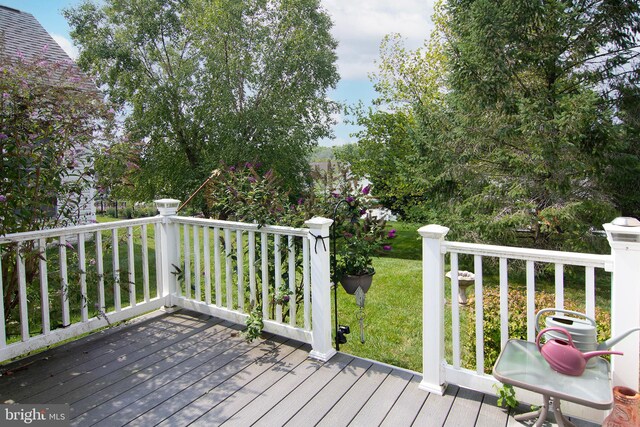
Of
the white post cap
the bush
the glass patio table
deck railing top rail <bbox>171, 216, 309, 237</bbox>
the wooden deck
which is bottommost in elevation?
the wooden deck

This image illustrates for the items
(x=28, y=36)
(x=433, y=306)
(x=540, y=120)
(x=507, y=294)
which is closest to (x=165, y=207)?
(x=433, y=306)

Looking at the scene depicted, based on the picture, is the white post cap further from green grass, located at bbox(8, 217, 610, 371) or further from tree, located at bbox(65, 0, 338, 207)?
tree, located at bbox(65, 0, 338, 207)

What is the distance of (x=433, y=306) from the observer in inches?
93.4

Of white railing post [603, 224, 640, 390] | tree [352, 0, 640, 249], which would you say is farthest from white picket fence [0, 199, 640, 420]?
tree [352, 0, 640, 249]

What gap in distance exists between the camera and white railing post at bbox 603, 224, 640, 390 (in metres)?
1.77

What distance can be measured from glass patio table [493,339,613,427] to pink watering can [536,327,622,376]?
0.09 feet

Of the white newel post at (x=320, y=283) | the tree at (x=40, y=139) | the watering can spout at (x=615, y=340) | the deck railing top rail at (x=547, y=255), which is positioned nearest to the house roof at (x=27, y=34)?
the tree at (x=40, y=139)

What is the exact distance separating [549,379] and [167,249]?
10.3ft

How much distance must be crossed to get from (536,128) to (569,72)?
1.68 meters

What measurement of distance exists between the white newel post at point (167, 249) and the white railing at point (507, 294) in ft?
7.82

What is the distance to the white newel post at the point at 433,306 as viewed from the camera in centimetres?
234

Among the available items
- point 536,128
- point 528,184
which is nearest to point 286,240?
point 536,128

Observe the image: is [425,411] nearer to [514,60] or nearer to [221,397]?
[221,397]

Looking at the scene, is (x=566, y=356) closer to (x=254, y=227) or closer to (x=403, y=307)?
(x=254, y=227)
